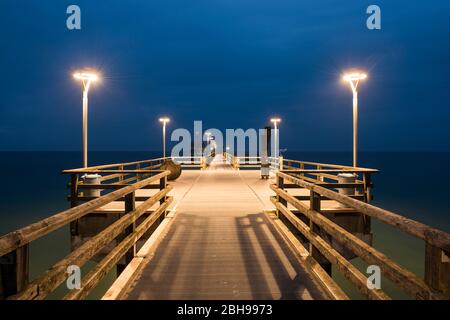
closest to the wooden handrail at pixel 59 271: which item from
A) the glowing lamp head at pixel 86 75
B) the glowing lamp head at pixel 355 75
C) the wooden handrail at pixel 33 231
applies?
the wooden handrail at pixel 33 231

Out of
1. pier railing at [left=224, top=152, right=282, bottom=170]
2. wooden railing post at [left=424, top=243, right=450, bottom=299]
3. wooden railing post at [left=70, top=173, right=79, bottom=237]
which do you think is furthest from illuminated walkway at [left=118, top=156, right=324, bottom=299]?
pier railing at [left=224, top=152, right=282, bottom=170]

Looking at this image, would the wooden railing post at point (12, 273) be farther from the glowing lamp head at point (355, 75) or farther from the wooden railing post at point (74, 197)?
the glowing lamp head at point (355, 75)

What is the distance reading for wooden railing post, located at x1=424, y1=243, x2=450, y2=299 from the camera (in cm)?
228

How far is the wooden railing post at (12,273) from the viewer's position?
89.9 inches

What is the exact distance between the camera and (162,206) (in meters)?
7.79

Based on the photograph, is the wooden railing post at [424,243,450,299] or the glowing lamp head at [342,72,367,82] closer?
the wooden railing post at [424,243,450,299]

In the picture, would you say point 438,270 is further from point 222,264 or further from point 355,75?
point 355,75

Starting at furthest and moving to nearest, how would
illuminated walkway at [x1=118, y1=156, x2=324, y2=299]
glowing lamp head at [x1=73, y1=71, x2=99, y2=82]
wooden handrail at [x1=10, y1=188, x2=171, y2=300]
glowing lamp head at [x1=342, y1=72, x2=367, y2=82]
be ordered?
glowing lamp head at [x1=342, y1=72, x2=367, y2=82] < glowing lamp head at [x1=73, y1=71, x2=99, y2=82] < illuminated walkway at [x1=118, y1=156, x2=324, y2=299] < wooden handrail at [x1=10, y1=188, x2=171, y2=300]

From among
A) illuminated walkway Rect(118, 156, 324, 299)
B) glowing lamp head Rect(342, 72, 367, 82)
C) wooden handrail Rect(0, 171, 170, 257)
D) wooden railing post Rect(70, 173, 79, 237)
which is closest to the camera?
wooden handrail Rect(0, 171, 170, 257)

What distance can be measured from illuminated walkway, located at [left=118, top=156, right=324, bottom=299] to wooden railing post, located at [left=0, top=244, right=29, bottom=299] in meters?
1.82

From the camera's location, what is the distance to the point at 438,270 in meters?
2.33

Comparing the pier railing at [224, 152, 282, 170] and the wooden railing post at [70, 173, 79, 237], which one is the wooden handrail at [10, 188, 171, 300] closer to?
the wooden railing post at [70, 173, 79, 237]
